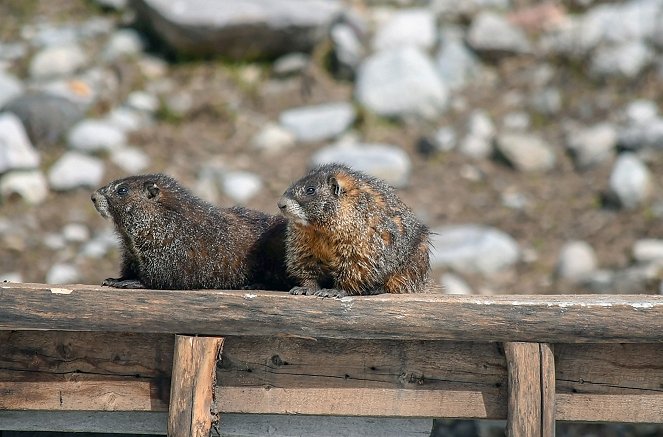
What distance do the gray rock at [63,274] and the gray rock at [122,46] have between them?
3498 mm

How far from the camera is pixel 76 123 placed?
11.1 meters

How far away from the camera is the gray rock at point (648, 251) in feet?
32.2

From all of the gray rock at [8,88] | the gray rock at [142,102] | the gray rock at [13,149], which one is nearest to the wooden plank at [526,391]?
the gray rock at [13,149]

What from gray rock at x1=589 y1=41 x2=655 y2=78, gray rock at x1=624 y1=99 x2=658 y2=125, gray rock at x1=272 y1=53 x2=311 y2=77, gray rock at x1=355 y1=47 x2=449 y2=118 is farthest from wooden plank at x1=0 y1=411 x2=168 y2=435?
gray rock at x1=589 y1=41 x2=655 y2=78

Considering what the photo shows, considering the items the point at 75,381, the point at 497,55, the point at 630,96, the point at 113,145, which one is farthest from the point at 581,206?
the point at 75,381

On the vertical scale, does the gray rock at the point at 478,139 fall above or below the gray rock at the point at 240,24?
below

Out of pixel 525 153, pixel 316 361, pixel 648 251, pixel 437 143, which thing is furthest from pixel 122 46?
pixel 316 361

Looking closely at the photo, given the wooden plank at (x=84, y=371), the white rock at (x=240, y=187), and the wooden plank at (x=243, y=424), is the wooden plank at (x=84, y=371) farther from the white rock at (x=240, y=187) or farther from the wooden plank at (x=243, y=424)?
the white rock at (x=240, y=187)

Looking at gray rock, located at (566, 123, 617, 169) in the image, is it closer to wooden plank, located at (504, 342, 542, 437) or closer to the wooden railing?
the wooden railing

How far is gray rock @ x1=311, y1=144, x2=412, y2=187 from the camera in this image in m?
10.6

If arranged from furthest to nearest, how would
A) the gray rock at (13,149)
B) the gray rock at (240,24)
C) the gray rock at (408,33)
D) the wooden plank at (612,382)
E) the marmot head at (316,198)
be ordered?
the gray rock at (408,33), the gray rock at (240,24), the gray rock at (13,149), the marmot head at (316,198), the wooden plank at (612,382)

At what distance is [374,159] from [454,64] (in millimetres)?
2359

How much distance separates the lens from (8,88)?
1138 centimetres

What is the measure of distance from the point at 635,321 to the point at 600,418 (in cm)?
55
